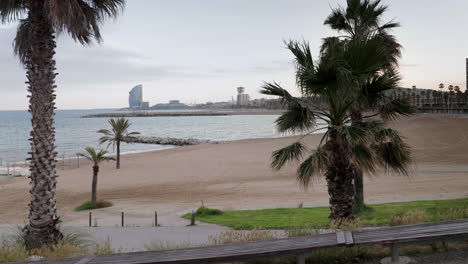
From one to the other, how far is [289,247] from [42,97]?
677 cm

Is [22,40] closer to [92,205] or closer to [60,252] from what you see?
[60,252]

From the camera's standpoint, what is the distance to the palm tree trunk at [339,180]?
28.8ft

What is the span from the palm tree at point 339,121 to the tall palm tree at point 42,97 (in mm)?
4968

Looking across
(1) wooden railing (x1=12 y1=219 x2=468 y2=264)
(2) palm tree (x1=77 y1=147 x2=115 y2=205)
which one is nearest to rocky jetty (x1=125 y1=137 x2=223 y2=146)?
(2) palm tree (x1=77 y1=147 x2=115 y2=205)

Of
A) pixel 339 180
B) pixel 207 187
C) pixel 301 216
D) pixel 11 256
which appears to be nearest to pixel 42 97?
pixel 11 256

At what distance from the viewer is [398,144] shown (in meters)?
9.29

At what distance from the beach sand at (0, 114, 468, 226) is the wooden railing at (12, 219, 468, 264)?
19.6ft

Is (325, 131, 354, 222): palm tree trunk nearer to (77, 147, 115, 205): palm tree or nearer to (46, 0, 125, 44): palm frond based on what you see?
(46, 0, 125, 44): palm frond

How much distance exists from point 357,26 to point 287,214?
8.47m

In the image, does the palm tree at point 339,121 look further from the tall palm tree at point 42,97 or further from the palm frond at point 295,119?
the tall palm tree at point 42,97

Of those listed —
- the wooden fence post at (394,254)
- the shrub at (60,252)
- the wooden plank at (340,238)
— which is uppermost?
the wooden plank at (340,238)

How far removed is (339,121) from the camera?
8.93 meters

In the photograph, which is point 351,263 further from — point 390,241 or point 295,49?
point 295,49

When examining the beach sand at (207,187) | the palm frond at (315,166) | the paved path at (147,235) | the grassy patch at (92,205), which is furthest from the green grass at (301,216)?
the grassy patch at (92,205)
